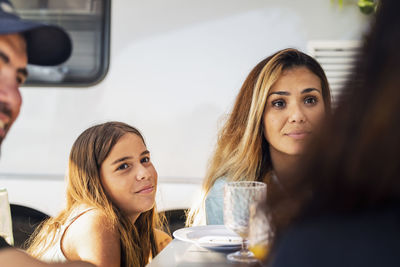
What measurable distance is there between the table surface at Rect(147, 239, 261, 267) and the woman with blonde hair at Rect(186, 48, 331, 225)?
757 mm

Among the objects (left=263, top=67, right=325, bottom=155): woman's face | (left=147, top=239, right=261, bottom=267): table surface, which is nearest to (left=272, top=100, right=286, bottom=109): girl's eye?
(left=263, top=67, right=325, bottom=155): woman's face

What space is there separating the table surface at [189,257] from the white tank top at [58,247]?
20.4 inches

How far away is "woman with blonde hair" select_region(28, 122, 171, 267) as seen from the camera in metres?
2.25

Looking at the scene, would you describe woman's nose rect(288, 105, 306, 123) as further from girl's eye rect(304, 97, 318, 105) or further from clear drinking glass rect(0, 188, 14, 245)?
clear drinking glass rect(0, 188, 14, 245)

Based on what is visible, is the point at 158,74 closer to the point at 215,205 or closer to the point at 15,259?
the point at 215,205

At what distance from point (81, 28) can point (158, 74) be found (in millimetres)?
516

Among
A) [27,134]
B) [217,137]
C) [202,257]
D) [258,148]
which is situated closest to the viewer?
[202,257]

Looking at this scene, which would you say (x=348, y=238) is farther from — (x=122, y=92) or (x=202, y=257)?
(x=122, y=92)

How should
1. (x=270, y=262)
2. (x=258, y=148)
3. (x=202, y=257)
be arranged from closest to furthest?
(x=270, y=262) < (x=202, y=257) < (x=258, y=148)

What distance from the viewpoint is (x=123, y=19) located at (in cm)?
311

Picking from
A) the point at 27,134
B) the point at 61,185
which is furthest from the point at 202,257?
the point at 27,134

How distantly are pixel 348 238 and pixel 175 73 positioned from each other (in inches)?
Answer: 95.6

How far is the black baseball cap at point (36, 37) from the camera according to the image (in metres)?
1.70

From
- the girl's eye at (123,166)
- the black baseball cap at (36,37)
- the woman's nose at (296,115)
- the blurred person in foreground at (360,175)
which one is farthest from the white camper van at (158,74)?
the blurred person in foreground at (360,175)
